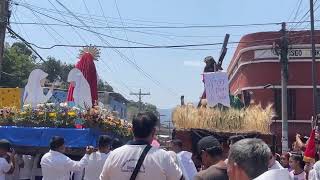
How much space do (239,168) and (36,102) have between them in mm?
8881

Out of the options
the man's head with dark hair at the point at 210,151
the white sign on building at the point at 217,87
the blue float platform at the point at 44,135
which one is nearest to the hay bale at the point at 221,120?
the white sign on building at the point at 217,87

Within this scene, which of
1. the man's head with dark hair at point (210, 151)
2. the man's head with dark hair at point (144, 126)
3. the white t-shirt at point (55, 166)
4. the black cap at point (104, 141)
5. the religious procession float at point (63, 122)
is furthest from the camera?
the religious procession float at point (63, 122)

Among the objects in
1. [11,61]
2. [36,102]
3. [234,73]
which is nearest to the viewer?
[36,102]

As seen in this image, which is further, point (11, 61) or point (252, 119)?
point (11, 61)

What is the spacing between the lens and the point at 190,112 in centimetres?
1034

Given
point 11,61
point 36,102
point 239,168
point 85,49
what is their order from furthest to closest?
point 11,61, point 85,49, point 36,102, point 239,168

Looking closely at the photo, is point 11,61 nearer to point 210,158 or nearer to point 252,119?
point 252,119

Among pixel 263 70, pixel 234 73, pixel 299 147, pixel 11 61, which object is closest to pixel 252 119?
pixel 299 147

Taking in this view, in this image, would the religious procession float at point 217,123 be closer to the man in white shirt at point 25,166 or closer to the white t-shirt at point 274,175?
the man in white shirt at point 25,166

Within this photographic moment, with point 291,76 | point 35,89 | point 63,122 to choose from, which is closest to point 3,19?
point 35,89

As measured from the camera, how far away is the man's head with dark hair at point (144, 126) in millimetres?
4828

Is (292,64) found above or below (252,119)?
above

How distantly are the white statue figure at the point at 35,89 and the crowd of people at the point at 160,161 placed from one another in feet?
7.42

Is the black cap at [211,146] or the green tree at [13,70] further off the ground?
the green tree at [13,70]
